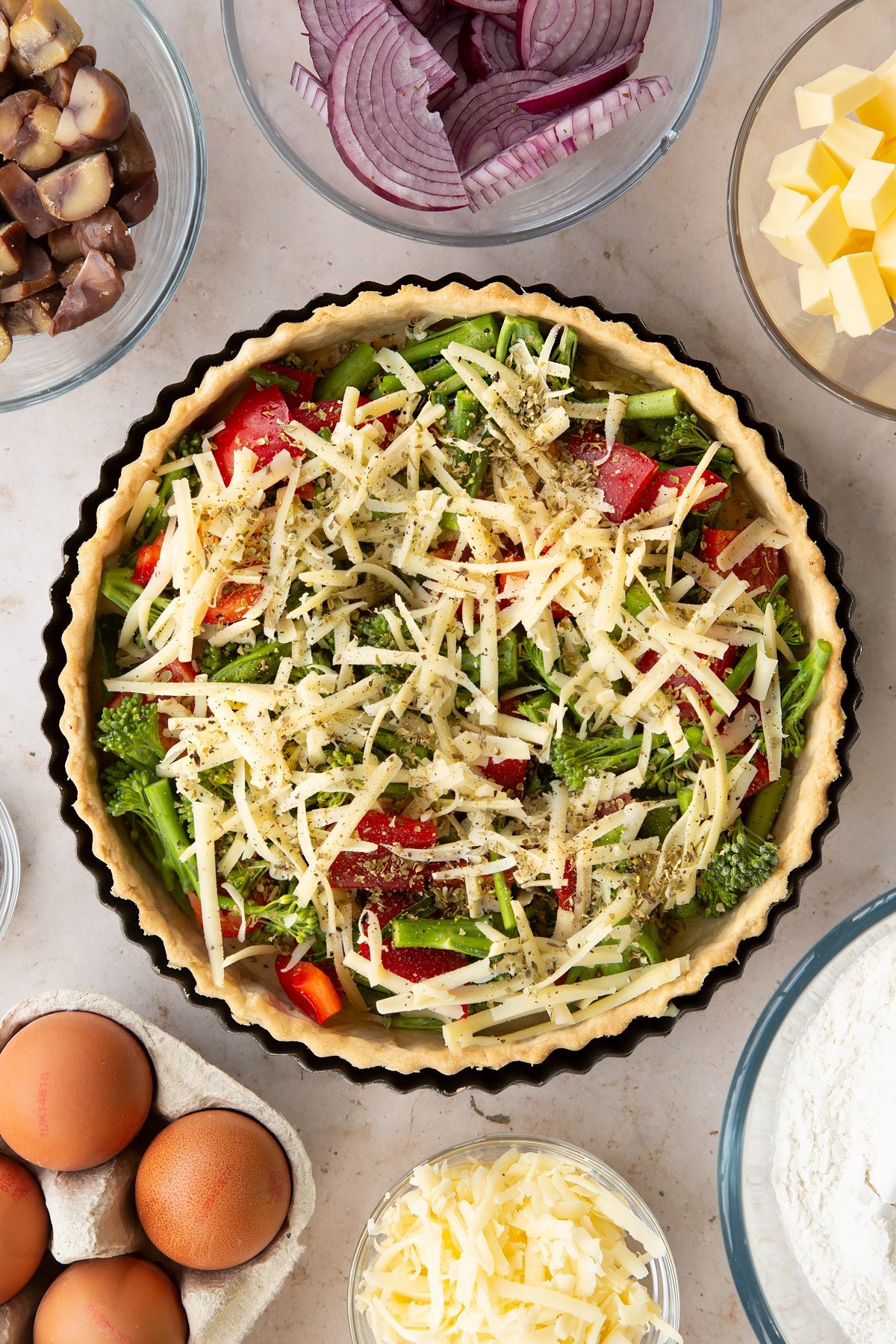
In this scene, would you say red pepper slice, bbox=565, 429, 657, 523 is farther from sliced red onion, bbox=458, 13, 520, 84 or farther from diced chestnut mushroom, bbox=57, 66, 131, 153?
diced chestnut mushroom, bbox=57, 66, 131, 153

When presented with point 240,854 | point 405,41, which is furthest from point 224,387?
point 240,854

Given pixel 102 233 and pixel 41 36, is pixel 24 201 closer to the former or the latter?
pixel 102 233

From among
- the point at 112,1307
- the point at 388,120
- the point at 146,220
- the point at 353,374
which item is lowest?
the point at 112,1307

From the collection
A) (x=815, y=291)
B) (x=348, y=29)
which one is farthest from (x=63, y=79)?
(x=815, y=291)

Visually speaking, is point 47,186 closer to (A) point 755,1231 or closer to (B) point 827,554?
(B) point 827,554

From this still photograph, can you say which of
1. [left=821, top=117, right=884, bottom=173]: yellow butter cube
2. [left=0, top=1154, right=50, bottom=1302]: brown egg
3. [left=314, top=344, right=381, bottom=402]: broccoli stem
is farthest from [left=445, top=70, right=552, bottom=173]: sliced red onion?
[left=0, top=1154, right=50, bottom=1302]: brown egg

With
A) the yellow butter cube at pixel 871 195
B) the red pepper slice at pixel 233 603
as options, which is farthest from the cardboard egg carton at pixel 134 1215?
the yellow butter cube at pixel 871 195

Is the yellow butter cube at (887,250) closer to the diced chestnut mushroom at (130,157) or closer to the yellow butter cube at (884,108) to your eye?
the yellow butter cube at (884,108)
